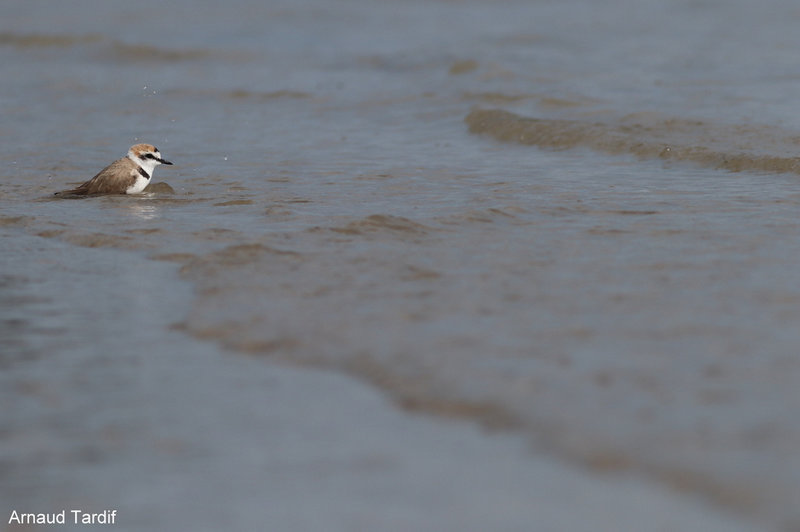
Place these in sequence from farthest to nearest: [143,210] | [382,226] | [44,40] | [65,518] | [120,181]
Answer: [44,40] < [120,181] < [143,210] < [382,226] < [65,518]

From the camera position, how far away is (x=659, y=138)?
10969 mm

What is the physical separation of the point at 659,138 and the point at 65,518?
27.6 ft

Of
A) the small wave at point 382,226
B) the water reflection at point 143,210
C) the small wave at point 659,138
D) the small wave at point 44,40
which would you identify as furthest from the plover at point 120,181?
the small wave at point 44,40

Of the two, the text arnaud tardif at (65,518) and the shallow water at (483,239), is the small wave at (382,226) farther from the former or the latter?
the text arnaud tardif at (65,518)

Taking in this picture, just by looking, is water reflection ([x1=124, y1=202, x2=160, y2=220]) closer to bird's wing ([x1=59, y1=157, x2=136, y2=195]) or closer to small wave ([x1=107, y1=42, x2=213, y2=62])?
bird's wing ([x1=59, y1=157, x2=136, y2=195])

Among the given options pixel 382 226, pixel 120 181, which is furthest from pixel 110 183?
pixel 382 226

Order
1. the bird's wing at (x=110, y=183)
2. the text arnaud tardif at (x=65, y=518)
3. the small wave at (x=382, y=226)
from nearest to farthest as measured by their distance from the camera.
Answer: the text arnaud tardif at (x=65, y=518) → the small wave at (x=382, y=226) → the bird's wing at (x=110, y=183)

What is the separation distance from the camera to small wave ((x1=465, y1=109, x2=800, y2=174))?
31.7 feet

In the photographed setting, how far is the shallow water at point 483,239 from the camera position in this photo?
4172mm

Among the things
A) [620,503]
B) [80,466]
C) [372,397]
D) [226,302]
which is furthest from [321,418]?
[226,302]

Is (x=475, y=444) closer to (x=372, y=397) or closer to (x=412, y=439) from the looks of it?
(x=412, y=439)

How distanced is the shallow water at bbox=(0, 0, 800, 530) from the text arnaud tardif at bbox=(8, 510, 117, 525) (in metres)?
0.65

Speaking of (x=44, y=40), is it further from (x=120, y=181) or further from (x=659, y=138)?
(x=659, y=138)

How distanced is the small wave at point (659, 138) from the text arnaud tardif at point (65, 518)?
6971 millimetres
